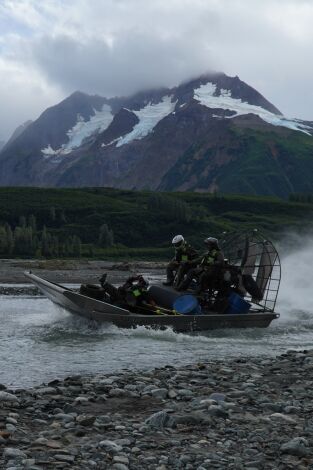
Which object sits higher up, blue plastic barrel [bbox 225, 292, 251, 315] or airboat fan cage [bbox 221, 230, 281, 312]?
airboat fan cage [bbox 221, 230, 281, 312]

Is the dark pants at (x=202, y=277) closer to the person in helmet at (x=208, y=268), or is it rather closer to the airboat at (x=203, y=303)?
the person in helmet at (x=208, y=268)

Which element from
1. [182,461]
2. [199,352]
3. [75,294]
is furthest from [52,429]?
[75,294]

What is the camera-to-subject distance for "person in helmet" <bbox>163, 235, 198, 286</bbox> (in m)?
28.8

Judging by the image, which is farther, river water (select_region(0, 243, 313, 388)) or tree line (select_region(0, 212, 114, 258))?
tree line (select_region(0, 212, 114, 258))

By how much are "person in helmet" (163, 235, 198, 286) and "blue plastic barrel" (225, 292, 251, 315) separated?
2237 millimetres

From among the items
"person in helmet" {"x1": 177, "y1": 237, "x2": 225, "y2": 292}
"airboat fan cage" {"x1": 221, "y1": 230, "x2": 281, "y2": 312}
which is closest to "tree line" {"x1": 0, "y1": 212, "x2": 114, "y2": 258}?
"airboat fan cage" {"x1": 221, "y1": 230, "x2": 281, "y2": 312}

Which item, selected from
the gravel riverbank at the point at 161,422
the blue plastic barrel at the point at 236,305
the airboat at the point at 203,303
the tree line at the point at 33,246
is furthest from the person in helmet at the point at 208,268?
the tree line at the point at 33,246

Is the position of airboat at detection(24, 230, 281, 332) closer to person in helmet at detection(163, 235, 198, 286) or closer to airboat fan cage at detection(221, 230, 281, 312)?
airboat fan cage at detection(221, 230, 281, 312)

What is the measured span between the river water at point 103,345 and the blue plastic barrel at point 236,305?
1082 mm

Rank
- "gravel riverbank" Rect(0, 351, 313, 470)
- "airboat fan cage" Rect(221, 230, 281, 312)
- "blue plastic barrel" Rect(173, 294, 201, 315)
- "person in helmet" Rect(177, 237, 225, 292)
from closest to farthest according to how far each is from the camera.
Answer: "gravel riverbank" Rect(0, 351, 313, 470) < "blue plastic barrel" Rect(173, 294, 201, 315) < "person in helmet" Rect(177, 237, 225, 292) < "airboat fan cage" Rect(221, 230, 281, 312)

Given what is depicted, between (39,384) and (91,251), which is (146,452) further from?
(91,251)

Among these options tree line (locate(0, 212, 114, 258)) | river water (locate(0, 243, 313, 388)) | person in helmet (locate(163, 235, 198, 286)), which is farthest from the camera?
tree line (locate(0, 212, 114, 258))

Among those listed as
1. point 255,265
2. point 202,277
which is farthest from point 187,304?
point 255,265

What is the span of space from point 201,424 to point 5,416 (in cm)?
343
